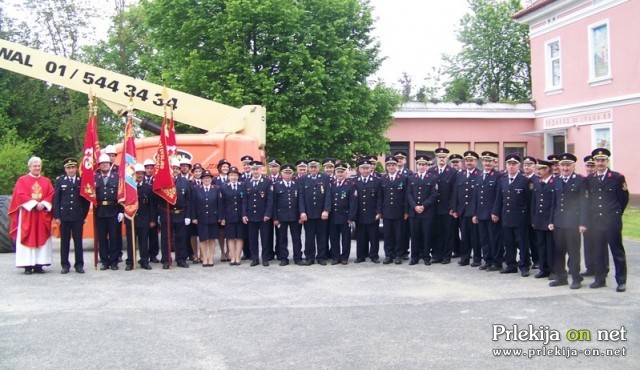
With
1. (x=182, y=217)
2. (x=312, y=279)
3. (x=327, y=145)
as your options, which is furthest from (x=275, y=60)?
(x=312, y=279)

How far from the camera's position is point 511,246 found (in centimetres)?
933

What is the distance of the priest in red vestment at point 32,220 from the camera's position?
372 inches

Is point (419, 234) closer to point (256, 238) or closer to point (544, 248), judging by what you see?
point (544, 248)

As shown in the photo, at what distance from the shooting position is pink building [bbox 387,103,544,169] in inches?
985

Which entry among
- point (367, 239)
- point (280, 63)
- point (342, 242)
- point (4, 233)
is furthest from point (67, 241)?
point (280, 63)

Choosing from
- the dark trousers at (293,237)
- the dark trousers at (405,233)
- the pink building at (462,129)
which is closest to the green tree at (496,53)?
the pink building at (462,129)

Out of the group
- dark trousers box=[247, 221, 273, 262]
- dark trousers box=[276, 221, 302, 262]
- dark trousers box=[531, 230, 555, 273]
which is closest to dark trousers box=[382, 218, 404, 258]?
dark trousers box=[276, 221, 302, 262]

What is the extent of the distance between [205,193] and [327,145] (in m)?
8.76

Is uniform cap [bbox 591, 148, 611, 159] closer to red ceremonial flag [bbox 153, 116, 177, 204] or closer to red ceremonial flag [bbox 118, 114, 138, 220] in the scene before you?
red ceremonial flag [bbox 153, 116, 177, 204]

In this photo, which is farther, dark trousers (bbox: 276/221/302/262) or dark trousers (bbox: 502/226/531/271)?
dark trousers (bbox: 276/221/302/262)

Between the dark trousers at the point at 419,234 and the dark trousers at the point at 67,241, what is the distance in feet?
17.3

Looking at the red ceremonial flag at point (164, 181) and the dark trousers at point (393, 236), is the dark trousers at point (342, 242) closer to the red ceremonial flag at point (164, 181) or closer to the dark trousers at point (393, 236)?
the dark trousers at point (393, 236)

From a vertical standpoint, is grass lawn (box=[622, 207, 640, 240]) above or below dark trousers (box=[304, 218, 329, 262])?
below

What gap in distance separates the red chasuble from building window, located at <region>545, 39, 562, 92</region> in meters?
18.0
